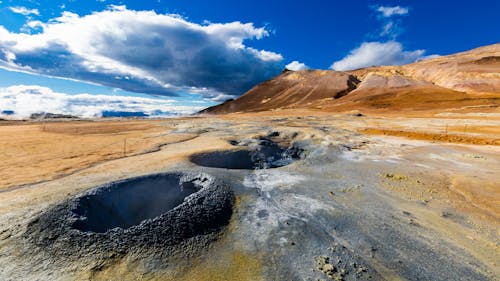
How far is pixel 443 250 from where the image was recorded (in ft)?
22.4

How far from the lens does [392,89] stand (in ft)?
358

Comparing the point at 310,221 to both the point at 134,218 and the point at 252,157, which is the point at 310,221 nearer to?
the point at 134,218

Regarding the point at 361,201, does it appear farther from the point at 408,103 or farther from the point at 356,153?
the point at 408,103

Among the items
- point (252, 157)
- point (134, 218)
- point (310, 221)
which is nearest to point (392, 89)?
point (252, 157)

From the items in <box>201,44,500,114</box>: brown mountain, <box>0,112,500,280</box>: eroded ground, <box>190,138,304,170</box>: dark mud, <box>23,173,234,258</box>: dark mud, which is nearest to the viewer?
<box>0,112,500,280</box>: eroded ground

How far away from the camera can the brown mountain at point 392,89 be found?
82312 millimetres

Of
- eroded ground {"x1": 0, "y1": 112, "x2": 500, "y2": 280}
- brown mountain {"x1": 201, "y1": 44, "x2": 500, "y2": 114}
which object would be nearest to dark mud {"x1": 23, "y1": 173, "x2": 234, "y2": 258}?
eroded ground {"x1": 0, "y1": 112, "x2": 500, "y2": 280}

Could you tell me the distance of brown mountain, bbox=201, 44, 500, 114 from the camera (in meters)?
Answer: 82.3

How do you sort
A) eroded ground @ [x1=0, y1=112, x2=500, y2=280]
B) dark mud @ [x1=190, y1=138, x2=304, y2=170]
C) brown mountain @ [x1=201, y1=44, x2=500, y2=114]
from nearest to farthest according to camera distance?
eroded ground @ [x1=0, y1=112, x2=500, y2=280], dark mud @ [x1=190, y1=138, x2=304, y2=170], brown mountain @ [x1=201, y1=44, x2=500, y2=114]

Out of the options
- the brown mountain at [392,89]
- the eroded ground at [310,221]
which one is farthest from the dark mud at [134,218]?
the brown mountain at [392,89]

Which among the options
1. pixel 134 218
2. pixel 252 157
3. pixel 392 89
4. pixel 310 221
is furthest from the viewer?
pixel 392 89

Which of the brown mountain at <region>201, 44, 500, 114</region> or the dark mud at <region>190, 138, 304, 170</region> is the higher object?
the brown mountain at <region>201, 44, 500, 114</region>

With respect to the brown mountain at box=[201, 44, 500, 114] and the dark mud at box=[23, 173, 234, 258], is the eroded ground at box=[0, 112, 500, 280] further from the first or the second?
the brown mountain at box=[201, 44, 500, 114]

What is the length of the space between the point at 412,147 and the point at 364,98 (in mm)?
90732
